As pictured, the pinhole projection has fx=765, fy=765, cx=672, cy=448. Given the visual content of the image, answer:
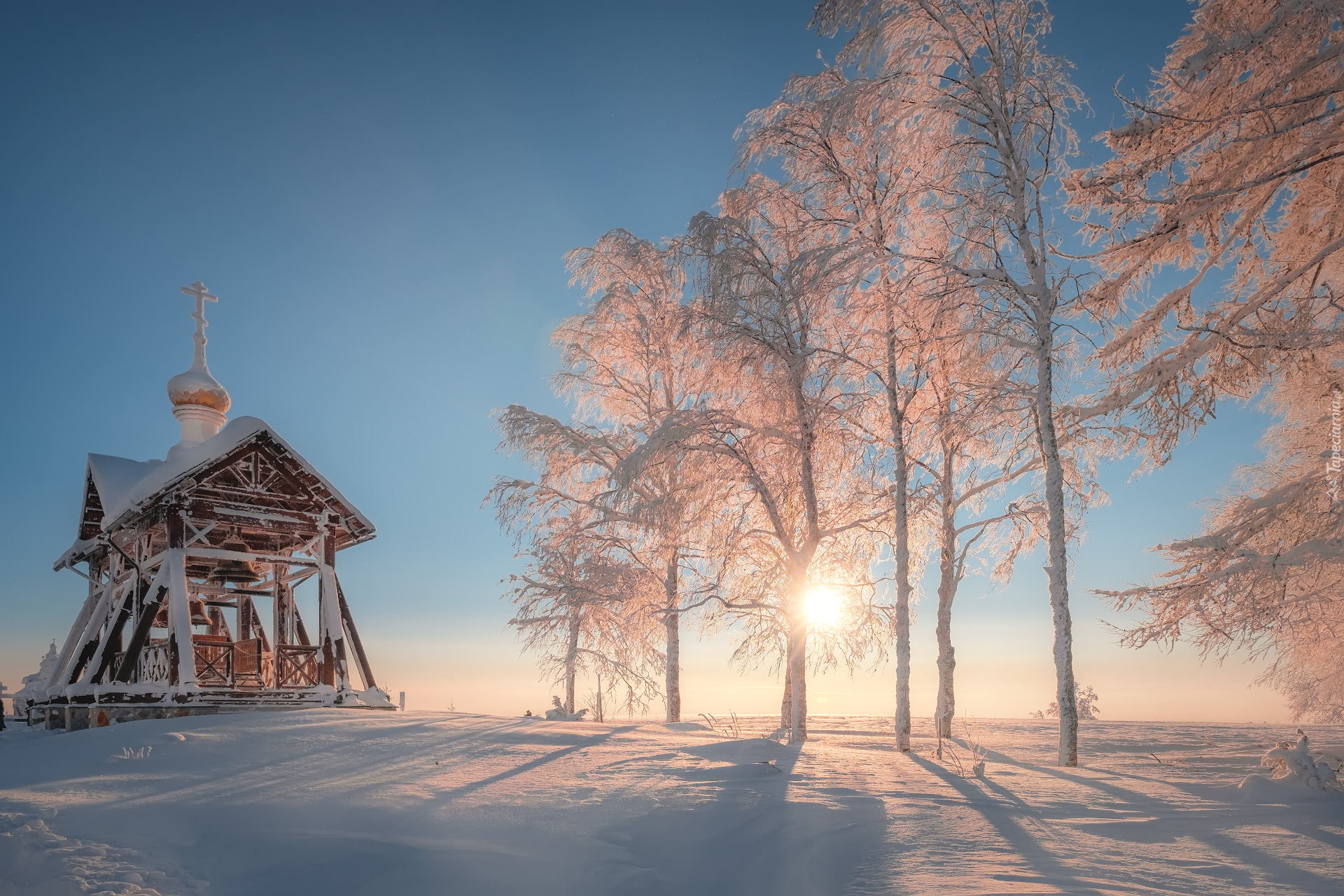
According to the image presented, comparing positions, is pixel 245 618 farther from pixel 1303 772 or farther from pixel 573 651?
pixel 1303 772

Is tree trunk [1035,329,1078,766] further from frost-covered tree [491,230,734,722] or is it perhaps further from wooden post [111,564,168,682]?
wooden post [111,564,168,682]

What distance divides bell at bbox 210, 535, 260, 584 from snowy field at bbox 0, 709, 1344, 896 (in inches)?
344

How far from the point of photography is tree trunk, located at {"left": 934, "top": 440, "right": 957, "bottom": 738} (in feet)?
49.5

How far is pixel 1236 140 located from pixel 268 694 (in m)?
16.8

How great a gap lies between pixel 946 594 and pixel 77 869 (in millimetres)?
13940

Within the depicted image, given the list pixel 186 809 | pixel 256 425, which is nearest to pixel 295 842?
pixel 186 809

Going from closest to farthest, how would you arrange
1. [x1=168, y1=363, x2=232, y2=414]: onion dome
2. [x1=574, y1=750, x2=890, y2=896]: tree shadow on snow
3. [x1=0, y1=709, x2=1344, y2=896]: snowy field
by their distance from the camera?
[x1=0, y1=709, x2=1344, y2=896]: snowy field → [x1=574, y1=750, x2=890, y2=896]: tree shadow on snow → [x1=168, y1=363, x2=232, y2=414]: onion dome

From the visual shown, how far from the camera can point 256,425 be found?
15.1 m

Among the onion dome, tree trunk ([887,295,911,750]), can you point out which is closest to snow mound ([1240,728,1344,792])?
tree trunk ([887,295,911,750])

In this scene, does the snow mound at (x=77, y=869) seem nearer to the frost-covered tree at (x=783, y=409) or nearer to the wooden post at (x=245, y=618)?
the frost-covered tree at (x=783, y=409)

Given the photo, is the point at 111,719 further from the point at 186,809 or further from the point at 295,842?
the point at 295,842

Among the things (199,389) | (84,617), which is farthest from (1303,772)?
(84,617)

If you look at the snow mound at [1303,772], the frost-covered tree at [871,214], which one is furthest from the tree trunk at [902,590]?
the snow mound at [1303,772]

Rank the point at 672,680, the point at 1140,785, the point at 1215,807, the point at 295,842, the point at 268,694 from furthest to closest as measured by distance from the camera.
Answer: the point at 672,680 < the point at 268,694 < the point at 1140,785 < the point at 1215,807 < the point at 295,842
